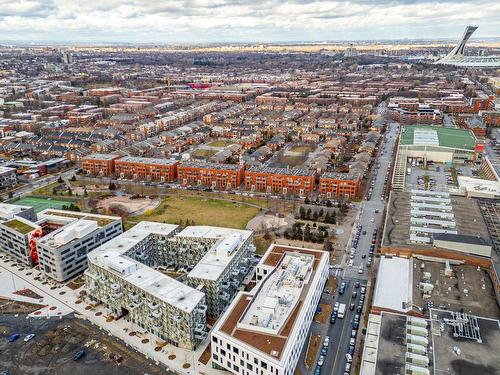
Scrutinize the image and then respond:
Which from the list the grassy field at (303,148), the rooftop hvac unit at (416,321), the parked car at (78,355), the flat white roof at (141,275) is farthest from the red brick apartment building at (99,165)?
the rooftop hvac unit at (416,321)

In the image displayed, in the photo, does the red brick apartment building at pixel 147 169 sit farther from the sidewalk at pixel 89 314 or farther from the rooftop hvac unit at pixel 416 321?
the rooftop hvac unit at pixel 416 321

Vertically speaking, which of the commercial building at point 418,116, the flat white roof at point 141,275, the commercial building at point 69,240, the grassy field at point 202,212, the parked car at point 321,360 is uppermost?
the commercial building at point 418,116

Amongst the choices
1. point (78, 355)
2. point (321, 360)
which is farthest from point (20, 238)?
point (321, 360)

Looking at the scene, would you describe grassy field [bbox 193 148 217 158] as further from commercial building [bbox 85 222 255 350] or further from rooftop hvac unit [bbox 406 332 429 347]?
rooftop hvac unit [bbox 406 332 429 347]

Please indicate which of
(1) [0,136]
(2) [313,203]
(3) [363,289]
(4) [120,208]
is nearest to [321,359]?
(3) [363,289]

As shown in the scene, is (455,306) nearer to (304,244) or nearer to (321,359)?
(321,359)

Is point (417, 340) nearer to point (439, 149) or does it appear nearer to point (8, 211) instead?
point (8, 211)
